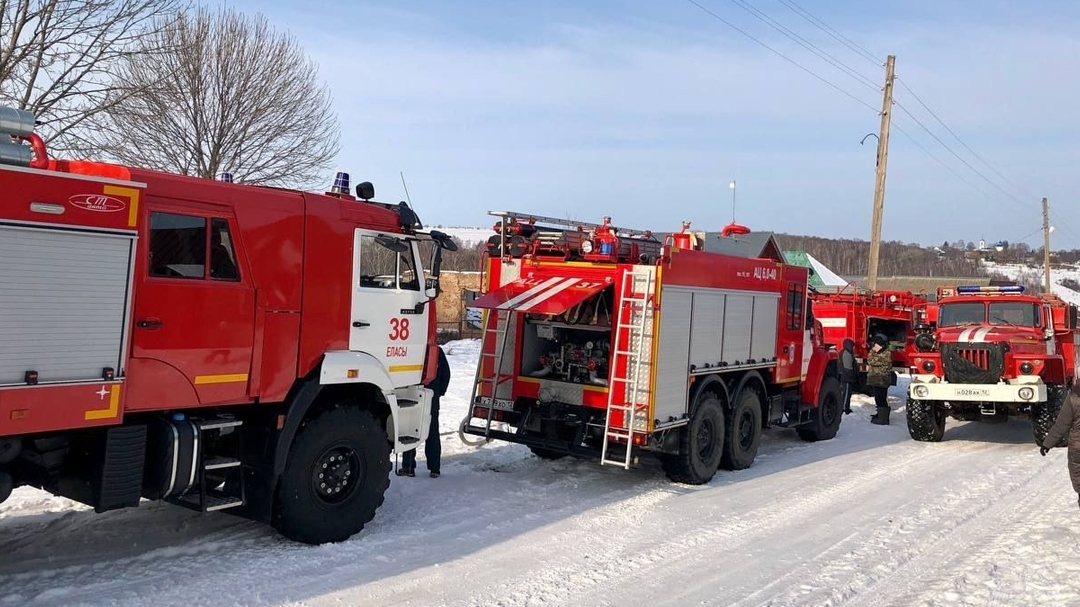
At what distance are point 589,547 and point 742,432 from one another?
4.48 meters

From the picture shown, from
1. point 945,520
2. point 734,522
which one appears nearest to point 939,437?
point 945,520

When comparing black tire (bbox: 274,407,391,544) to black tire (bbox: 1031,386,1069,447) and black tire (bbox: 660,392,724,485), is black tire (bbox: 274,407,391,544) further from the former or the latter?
black tire (bbox: 1031,386,1069,447)

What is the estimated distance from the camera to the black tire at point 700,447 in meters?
9.43

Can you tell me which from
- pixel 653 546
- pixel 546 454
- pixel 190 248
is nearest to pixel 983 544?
pixel 653 546

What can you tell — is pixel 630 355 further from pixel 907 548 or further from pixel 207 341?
pixel 207 341

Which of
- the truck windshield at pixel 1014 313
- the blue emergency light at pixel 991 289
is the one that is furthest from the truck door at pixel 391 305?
the blue emergency light at pixel 991 289

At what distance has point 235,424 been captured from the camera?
6.06 metres

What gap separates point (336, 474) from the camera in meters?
6.86

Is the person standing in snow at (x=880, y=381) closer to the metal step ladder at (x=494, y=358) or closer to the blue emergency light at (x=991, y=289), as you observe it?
the blue emergency light at (x=991, y=289)

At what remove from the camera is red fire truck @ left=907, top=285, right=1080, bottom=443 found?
503 inches

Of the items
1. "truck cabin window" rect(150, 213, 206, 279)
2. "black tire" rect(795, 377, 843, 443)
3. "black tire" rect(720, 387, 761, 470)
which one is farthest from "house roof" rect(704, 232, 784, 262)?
"truck cabin window" rect(150, 213, 206, 279)

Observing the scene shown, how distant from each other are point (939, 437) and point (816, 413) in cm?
223

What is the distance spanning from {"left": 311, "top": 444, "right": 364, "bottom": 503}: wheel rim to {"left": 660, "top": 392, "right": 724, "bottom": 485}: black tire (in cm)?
393

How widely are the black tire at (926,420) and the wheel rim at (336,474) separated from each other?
9.89 m
